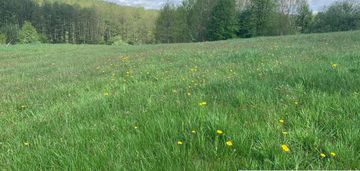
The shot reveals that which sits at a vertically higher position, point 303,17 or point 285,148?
point 303,17

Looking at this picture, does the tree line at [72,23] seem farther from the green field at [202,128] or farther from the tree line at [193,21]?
the green field at [202,128]

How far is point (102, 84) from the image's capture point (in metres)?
6.58

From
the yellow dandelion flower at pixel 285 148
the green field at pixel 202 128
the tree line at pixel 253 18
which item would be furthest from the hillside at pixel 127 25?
the yellow dandelion flower at pixel 285 148

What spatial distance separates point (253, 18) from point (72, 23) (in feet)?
247

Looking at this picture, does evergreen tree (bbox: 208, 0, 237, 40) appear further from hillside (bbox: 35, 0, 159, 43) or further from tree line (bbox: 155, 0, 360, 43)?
hillside (bbox: 35, 0, 159, 43)

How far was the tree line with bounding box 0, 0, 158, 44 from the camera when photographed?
105 m

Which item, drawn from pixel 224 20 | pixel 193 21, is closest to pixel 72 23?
pixel 193 21

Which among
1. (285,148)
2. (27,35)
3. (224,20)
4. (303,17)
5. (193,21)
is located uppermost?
(303,17)

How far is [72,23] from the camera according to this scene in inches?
4537

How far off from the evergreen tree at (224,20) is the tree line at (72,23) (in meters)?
36.3

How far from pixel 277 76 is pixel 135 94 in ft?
8.63

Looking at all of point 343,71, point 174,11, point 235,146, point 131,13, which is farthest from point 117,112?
point 131,13

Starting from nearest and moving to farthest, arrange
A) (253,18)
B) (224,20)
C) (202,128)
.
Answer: (202,128) < (253,18) < (224,20)

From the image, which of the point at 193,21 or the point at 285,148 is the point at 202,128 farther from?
the point at 193,21
